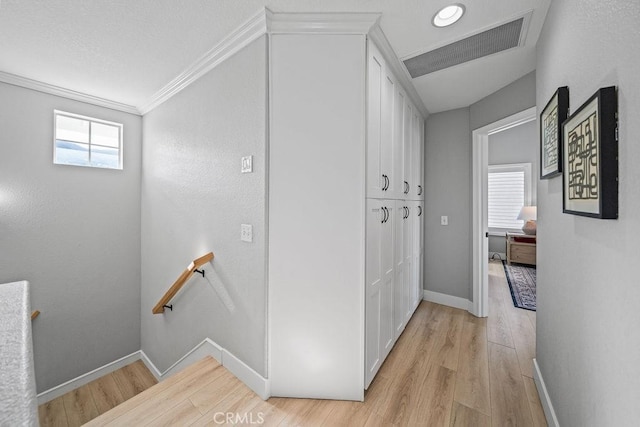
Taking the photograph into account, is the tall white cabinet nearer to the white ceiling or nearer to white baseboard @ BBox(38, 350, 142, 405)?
the white ceiling

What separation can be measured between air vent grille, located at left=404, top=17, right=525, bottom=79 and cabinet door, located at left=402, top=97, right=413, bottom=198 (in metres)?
0.37

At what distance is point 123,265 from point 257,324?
2407 millimetres

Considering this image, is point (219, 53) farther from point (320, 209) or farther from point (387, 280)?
point (387, 280)

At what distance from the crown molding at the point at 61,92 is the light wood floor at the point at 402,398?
9.71 ft

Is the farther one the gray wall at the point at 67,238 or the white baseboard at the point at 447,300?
Answer: the white baseboard at the point at 447,300

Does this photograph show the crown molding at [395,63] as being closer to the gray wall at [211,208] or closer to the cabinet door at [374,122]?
the cabinet door at [374,122]

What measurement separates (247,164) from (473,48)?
1.86 m

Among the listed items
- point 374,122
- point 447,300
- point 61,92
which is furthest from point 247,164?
point 447,300

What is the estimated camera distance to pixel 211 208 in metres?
2.08

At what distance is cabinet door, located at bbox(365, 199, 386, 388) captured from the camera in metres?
1.65

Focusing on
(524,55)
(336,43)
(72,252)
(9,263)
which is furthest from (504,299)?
(9,263)

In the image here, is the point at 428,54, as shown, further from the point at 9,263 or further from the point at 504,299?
the point at 9,263

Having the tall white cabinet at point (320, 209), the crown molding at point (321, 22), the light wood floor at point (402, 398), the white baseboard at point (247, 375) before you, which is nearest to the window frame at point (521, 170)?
the light wood floor at point (402, 398)

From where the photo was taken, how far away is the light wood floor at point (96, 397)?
2378 millimetres
